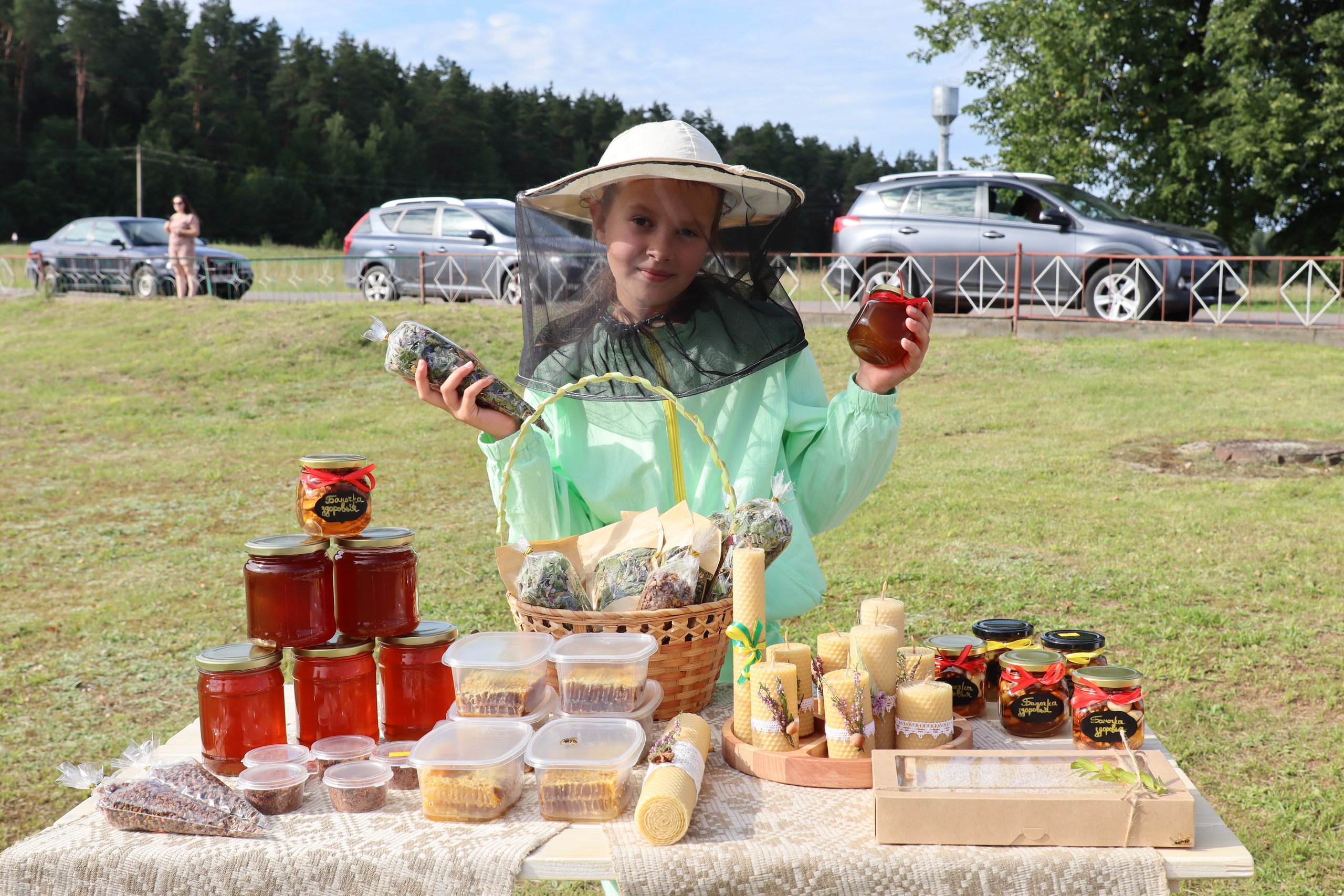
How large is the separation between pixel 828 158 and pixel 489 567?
56998 mm

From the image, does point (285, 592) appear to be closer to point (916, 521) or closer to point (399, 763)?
point (399, 763)

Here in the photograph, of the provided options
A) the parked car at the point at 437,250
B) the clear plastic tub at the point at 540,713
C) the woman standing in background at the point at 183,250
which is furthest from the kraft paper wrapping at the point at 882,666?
the woman standing in background at the point at 183,250

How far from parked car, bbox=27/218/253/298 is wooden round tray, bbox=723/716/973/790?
51.2 feet

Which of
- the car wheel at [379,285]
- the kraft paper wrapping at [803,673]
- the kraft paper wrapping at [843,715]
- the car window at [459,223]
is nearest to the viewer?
the kraft paper wrapping at [843,715]

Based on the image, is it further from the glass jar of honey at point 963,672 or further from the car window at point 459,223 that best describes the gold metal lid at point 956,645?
the car window at point 459,223

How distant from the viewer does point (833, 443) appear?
7.23 feet

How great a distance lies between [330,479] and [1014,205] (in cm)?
1150

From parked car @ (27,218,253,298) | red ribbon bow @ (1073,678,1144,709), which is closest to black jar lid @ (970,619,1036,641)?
red ribbon bow @ (1073,678,1144,709)

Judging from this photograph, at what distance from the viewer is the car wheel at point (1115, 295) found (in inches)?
445

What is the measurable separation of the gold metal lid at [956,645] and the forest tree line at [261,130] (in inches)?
1538

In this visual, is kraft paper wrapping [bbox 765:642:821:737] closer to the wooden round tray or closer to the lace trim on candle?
the wooden round tray

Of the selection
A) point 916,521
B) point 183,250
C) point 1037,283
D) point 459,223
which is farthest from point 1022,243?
point 183,250

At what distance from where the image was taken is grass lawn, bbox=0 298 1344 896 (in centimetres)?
396

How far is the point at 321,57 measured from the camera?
56.9m
